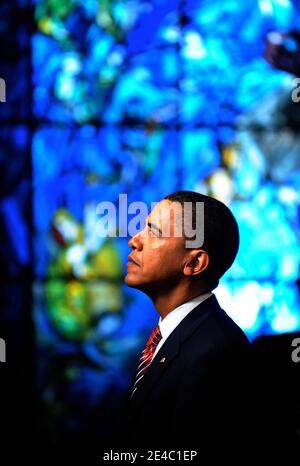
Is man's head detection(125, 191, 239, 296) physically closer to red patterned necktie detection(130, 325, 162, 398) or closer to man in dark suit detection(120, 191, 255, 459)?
man in dark suit detection(120, 191, 255, 459)

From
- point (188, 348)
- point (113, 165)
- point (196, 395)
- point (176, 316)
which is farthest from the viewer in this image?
point (113, 165)

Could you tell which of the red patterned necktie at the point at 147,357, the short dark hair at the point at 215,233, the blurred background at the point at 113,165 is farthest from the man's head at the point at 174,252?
the blurred background at the point at 113,165

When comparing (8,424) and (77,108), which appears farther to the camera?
(77,108)

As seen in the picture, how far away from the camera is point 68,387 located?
473 centimetres

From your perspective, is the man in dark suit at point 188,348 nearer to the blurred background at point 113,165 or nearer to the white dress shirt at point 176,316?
the white dress shirt at point 176,316

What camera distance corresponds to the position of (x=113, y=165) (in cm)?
490

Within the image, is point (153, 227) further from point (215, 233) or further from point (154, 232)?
point (215, 233)

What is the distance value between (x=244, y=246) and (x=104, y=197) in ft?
3.06

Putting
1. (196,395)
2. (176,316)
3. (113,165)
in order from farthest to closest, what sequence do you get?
(113,165) → (176,316) → (196,395)

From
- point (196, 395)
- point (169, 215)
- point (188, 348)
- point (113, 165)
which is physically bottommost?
point (196, 395)

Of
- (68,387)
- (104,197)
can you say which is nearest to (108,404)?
(68,387)

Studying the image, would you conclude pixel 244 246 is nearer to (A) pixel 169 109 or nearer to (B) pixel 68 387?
(A) pixel 169 109

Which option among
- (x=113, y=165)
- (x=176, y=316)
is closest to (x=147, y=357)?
(x=176, y=316)

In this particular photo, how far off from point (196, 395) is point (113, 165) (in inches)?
132
